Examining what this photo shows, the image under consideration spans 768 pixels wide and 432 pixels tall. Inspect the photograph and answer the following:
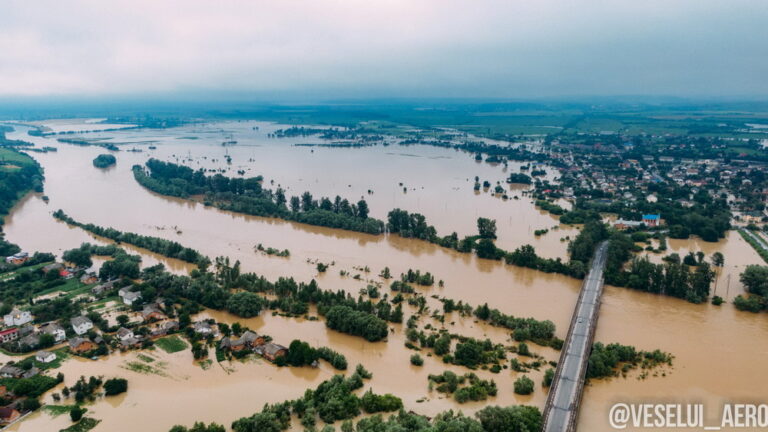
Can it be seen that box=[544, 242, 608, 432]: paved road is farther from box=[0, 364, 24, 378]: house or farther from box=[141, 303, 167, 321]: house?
box=[0, 364, 24, 378]: house

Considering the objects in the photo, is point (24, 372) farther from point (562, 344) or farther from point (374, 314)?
point (562, 344)

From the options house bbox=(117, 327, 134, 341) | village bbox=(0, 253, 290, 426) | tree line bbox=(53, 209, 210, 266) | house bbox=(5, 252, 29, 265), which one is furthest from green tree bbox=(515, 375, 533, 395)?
house bbox=(5, 252, 29, 265)

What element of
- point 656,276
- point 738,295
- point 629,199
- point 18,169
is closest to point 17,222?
point 18,169

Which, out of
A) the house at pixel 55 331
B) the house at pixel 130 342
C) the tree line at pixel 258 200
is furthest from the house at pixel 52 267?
the tree line at pixel 258 200

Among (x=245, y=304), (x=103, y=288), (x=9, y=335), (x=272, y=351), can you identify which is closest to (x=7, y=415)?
(x=9, y=335)

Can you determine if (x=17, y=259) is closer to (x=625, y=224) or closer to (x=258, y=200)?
(x=258, y=200)
